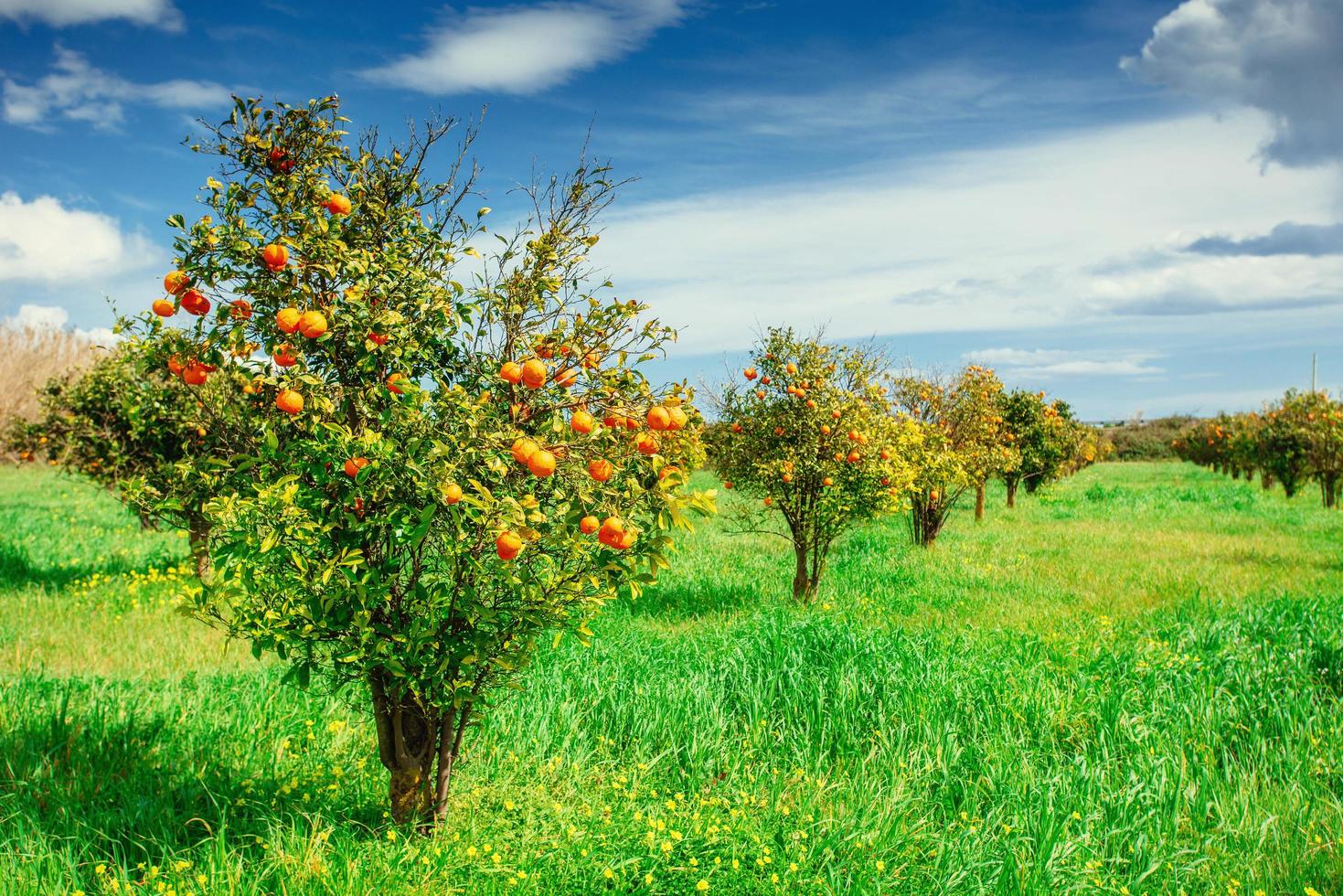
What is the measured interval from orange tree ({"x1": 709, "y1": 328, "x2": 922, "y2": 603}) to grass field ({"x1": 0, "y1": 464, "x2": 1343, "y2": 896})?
1.27 m

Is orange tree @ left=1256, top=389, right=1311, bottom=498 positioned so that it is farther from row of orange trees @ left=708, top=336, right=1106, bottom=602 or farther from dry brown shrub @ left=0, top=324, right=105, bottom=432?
dry brown shrub @ left=0, top=324, right=105, bottom=432

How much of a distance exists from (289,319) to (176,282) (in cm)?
61

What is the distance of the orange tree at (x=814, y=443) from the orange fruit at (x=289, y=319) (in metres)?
6.52

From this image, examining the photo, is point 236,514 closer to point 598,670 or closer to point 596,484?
point 596,484

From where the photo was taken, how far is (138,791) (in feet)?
15.0

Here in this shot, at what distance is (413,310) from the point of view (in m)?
3.60

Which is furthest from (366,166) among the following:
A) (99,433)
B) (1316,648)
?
(99,433)

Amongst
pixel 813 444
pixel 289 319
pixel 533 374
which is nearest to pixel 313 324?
pixel 289 319

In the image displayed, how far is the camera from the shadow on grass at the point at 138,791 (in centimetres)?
414

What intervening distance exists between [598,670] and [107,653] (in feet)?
15.8

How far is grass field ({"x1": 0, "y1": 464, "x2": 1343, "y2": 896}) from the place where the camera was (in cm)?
389

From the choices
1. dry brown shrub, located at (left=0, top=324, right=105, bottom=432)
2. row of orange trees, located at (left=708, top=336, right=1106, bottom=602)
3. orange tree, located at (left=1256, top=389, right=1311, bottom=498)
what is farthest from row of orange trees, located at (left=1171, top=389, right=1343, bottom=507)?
dry brown shrub, located at (left=0, top=324, right=105, bottom=432)

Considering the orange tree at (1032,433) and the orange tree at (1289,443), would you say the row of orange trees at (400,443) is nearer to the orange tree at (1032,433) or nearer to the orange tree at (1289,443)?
the orange tree at (1032,433)

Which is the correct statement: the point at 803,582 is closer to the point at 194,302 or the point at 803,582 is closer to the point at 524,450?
the point at 524,450
